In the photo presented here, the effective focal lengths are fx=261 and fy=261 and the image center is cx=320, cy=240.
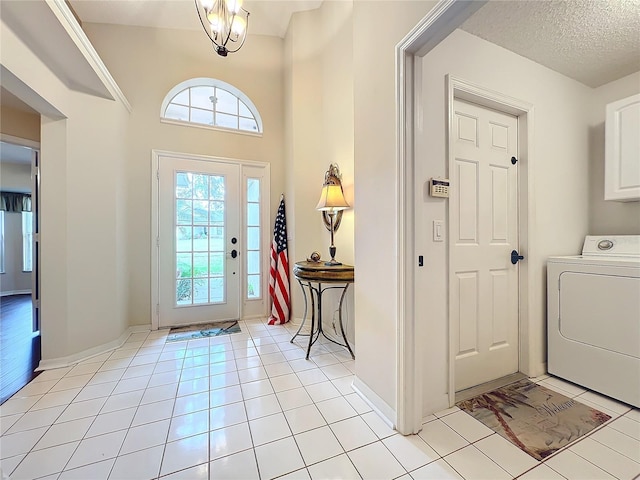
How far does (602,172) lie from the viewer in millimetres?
2324

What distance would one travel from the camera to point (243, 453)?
1.33 meters

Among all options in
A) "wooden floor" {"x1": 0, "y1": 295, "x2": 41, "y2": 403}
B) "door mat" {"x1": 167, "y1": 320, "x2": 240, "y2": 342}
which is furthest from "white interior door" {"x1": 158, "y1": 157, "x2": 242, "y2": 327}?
"wooden floor" {"x1": 0, "y1": 295, "x2": 41, "y2": 403}

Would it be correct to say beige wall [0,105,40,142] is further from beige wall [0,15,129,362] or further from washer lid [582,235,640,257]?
washer lid [582,235,640,257]

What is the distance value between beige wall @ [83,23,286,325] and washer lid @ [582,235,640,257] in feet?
12.0

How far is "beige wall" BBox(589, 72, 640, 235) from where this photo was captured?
2.17 m

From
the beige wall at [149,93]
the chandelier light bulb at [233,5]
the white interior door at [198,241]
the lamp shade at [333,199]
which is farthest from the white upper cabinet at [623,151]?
the white interior door at [198,241]

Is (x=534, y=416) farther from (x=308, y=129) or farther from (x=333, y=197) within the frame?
(x=308, y=129)

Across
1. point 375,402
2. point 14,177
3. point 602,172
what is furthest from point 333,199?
point 14,177

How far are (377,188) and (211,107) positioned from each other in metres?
2.99

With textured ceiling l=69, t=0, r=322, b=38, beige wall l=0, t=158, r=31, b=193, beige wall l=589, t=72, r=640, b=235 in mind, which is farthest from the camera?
beige wall l=0, t=158, r=31, b=193

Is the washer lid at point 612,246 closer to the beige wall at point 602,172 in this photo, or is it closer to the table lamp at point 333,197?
the beige wall at point 602,172

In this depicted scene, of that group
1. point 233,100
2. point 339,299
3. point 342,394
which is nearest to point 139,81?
point 233,100

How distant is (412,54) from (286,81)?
2.63 m

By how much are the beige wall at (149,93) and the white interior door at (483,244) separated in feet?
8.76
